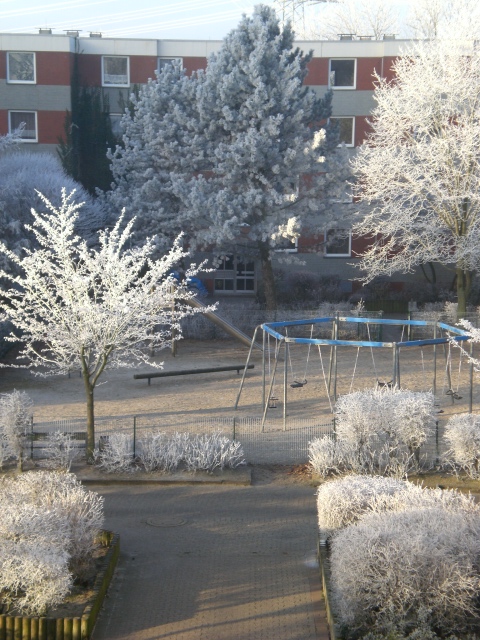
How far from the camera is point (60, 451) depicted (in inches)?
561

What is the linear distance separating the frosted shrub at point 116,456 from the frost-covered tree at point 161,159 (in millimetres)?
14826

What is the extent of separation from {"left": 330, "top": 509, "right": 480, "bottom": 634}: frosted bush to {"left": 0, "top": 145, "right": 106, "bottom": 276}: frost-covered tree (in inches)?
717

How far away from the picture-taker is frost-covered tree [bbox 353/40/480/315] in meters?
27.0

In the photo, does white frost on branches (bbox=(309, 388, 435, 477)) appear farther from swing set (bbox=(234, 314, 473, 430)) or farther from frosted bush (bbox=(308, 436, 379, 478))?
swing set (bbox=(234, 314, 473, 430))

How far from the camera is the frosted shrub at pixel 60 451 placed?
46.0 ft

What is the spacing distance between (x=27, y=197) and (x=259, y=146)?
25.3ft

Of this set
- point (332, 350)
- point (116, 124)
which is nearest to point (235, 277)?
point (116, 124)

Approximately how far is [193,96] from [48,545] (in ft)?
75.2

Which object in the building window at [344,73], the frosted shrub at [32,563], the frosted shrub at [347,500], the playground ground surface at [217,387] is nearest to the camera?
the frosted shrub at [32,563]

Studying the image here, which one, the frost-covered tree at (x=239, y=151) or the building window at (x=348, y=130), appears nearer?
the frost-covered tree at (x=239, y=151)

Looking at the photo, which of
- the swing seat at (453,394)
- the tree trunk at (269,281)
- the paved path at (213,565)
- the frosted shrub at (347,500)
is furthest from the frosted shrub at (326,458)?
the tree trunk at (269,281)

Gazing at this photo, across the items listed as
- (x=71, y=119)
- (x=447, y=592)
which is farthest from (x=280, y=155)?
(x=447, y=592)

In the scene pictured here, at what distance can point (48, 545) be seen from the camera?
8531 mm

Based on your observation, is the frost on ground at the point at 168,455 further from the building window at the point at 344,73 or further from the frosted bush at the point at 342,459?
the building window at the point at 344,73
